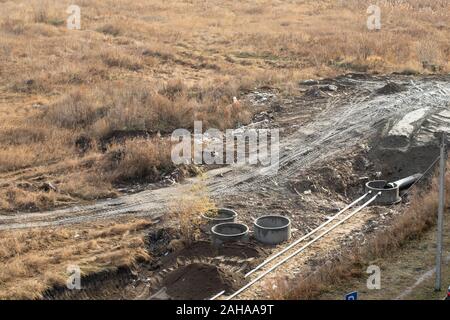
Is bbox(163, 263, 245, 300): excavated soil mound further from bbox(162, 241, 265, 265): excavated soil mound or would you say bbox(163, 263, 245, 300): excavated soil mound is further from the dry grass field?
the dry grass field

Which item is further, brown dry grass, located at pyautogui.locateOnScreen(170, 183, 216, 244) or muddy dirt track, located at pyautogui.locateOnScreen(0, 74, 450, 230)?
muddy dirt track, located at pyautogui.locateOnScreen(0, 74, 450, 230)

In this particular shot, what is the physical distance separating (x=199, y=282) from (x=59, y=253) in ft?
8.87

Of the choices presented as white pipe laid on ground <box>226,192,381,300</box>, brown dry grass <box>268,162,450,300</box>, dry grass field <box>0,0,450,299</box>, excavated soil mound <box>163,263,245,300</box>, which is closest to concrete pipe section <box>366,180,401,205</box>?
white pipe laid on ground <box>226,192,381,300</box>

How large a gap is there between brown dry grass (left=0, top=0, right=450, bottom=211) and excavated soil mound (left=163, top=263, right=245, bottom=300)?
4.10m

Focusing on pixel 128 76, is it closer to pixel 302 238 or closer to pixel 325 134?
pixel 325 134

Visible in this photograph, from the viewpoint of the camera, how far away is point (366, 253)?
35.8 ft

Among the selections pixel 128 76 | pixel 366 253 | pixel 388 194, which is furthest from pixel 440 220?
pixel 128 76

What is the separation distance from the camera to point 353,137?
17.3 m

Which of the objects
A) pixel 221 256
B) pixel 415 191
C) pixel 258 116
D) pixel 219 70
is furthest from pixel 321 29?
pixel 221 256

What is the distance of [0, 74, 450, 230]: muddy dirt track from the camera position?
1403 cm

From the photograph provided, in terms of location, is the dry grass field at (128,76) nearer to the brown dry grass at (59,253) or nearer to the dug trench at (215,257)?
the brown dry grass at (59,253)

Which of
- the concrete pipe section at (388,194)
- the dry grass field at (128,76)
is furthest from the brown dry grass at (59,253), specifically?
the concrete pipe section at (388,194)

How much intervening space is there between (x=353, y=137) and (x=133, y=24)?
18.5 meters

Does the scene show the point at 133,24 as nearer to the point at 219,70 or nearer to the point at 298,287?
the point at 219,70
